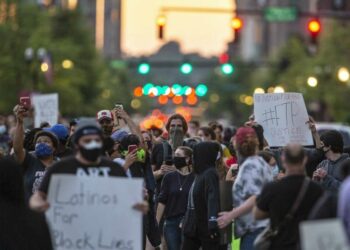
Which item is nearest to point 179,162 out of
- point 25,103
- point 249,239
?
point 25,103

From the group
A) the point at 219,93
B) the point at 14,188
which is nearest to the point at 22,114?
the point at 14,188

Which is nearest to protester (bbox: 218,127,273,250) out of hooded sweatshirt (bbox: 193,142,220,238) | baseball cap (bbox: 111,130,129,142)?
hooded sweatshirt (bbox: 193,142,220,238)

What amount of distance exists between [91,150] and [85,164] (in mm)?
147

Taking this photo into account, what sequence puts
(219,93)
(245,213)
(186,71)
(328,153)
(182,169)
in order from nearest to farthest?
(245,213) → (328,153) → (182,169) → (186,71) → (219,93)

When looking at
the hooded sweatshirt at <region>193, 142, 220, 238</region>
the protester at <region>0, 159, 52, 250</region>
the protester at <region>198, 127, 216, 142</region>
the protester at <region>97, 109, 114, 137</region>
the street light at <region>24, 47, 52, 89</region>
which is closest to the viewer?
the protester at <region>0, 159, 52, 250</region>

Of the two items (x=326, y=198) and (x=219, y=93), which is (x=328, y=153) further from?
(x=219, y=93)

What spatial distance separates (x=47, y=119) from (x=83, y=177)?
12.7 metres

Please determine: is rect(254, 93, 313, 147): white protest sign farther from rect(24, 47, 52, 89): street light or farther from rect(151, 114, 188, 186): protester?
rect(24, 47, 52, 89): street light

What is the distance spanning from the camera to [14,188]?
29.6 feet

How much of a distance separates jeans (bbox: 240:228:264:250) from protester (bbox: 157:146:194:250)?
3.27 m

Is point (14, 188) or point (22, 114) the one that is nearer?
point (14, 188)

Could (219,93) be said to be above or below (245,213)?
above

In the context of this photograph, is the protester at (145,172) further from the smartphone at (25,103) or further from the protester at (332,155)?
the protester at (332,155)

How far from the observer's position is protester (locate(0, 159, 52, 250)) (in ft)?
29.1
